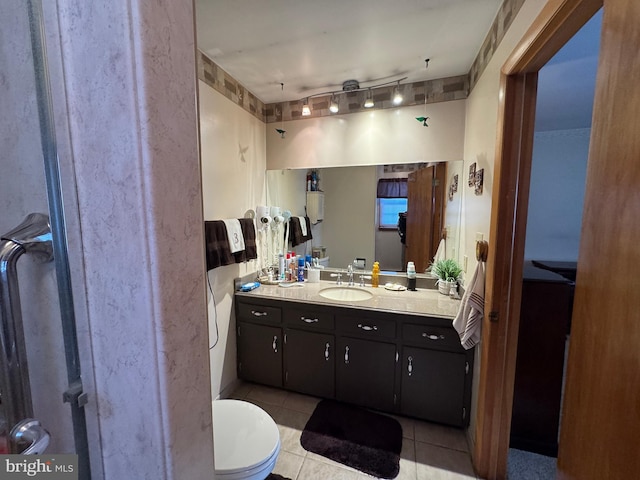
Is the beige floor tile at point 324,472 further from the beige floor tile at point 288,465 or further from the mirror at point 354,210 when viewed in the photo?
the mirror at point 354,210

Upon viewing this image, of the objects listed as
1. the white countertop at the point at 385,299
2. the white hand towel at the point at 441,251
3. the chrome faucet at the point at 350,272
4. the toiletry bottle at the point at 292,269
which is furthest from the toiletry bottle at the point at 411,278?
the toiletry bottle at the point at 292,269

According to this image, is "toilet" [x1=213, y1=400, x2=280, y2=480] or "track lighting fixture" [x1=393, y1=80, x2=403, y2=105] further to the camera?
"track lighting fixture" [x1=393, y1=80, x2=403, y2=105]

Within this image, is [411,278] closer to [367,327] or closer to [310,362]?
[367,327]

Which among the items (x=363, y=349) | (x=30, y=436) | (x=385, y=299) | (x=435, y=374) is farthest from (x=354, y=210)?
(x=30, y=436)

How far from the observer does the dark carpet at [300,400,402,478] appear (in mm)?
1576

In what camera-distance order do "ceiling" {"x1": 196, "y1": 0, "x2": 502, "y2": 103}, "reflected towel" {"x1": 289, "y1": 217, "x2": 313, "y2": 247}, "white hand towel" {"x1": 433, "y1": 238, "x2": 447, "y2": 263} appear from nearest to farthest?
"ceiling" {"x1": 196, "y1": 0, "x2": 502, "y2": 103} → "white hand towel" {"x1": 433, "y1": 238, "x2": 447, "y2": 263} → "reflected towel" {"x1": 289, "y1": 217, "x2": 313, "y2": 247}

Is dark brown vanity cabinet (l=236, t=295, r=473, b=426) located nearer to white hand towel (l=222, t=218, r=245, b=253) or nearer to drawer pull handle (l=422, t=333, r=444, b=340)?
Result: drawer pull handle (l=422, t=333, r=444, b=340)

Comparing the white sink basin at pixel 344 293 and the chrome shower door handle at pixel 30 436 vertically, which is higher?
the chrome shower door handle at pixel 30 436

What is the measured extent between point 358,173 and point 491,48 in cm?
117

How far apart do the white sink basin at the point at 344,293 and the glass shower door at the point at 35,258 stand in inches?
69.9

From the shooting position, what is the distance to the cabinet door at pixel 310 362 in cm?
200

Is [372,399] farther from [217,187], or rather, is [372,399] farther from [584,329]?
[217,187]

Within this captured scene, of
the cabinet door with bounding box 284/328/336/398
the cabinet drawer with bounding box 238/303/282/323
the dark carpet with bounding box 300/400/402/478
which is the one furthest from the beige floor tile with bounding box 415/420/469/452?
the cabinet drawer with bounding box 238/303/282/323

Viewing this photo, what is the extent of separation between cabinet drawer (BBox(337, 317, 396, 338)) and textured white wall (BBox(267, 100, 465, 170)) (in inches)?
50.2
